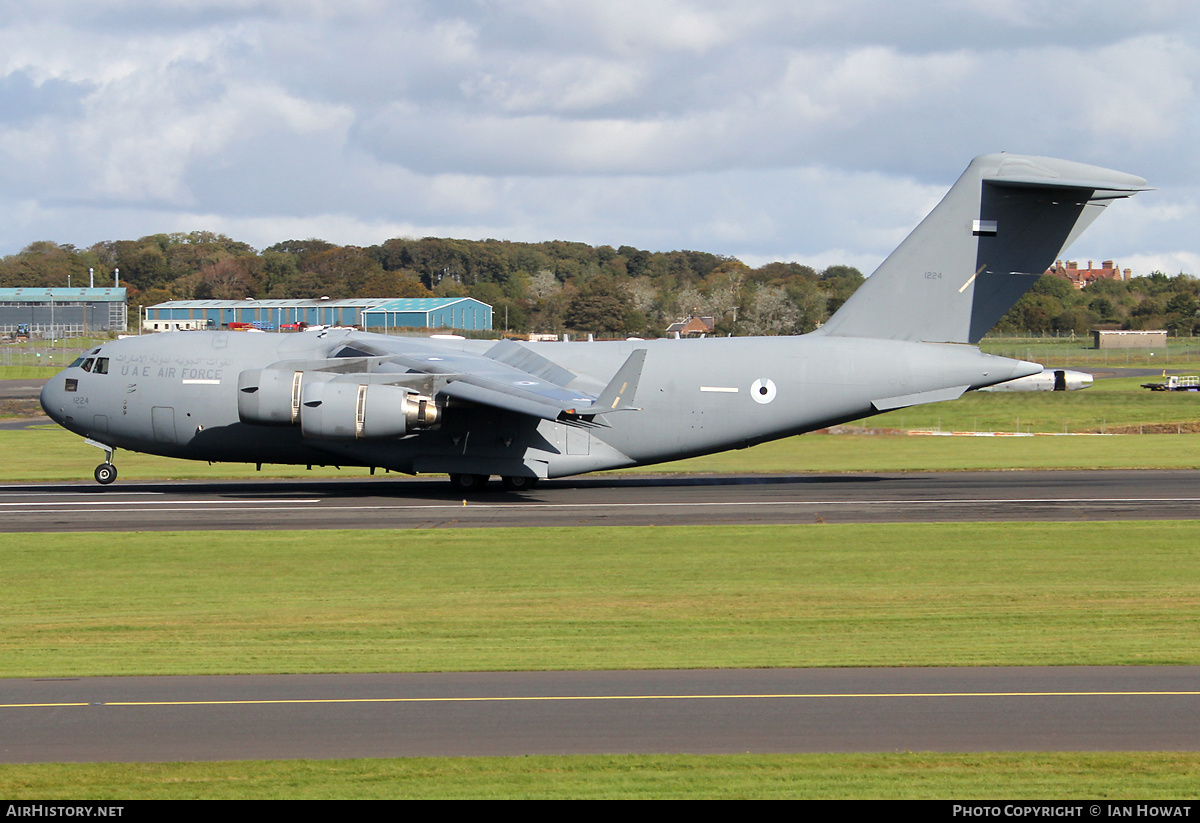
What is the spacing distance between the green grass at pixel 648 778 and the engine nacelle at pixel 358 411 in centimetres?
1593

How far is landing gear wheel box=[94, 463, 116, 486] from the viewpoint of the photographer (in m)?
27.7

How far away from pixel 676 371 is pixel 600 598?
38.7 ft

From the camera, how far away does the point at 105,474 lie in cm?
2784

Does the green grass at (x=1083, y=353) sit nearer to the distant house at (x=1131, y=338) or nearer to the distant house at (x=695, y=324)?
the distant house at (x=1131, y=338)

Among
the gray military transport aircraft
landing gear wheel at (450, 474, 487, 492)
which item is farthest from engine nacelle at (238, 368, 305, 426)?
landing gear wheel at (450, 474, 487, 492)

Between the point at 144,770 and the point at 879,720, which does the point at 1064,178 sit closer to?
the point at 879,720

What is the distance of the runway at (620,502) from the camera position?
891 inches

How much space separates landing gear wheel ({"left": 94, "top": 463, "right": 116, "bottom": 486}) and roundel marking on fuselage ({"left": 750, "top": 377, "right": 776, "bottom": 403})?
639 inches

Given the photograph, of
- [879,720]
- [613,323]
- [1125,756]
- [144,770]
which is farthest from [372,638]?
[613,323]

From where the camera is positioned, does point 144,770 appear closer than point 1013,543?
Yes

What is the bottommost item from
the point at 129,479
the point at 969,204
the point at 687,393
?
the point at 129,479

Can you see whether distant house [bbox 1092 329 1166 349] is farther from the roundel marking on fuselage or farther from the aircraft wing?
the aircraft wing
